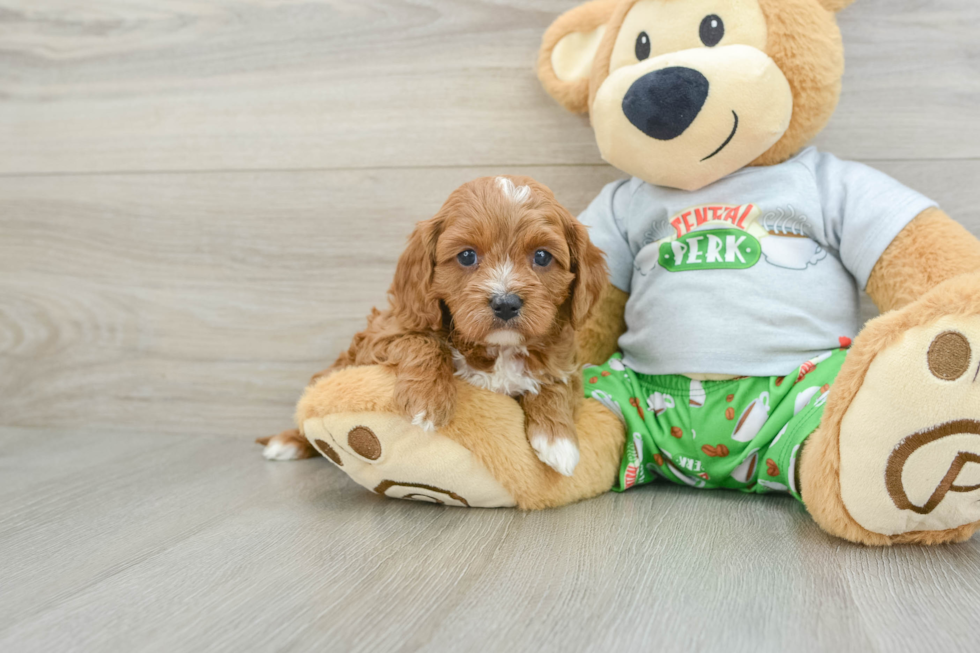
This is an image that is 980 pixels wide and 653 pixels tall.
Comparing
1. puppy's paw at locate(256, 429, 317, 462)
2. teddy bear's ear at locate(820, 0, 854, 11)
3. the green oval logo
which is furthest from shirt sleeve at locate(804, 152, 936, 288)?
puppy's paw at locate(256, 429, 317, 462)

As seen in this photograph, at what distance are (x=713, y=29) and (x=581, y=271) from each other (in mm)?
466

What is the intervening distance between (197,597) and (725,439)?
816 millimetres

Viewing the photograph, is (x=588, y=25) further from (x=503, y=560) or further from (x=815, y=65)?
(x=503, y=560)

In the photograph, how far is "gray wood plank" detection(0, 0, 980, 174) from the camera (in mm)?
1344

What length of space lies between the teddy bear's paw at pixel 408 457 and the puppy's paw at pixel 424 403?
0.07ft

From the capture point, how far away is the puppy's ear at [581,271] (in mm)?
1070

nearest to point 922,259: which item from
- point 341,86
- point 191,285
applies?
point 341,86

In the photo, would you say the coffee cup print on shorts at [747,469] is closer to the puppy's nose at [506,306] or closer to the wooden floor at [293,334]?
the wooden floor at [293,334]

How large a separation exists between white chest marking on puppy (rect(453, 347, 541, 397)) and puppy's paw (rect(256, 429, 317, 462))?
0.56 metres

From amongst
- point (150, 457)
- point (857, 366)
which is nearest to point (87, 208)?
point (150, 457)

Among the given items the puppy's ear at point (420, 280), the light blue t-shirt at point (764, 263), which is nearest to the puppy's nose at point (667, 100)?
the light blue t-shirt at point (764, 263)

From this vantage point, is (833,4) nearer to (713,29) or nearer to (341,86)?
(713,29)

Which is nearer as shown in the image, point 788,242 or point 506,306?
point 506,306

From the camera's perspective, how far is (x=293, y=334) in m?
1.66
